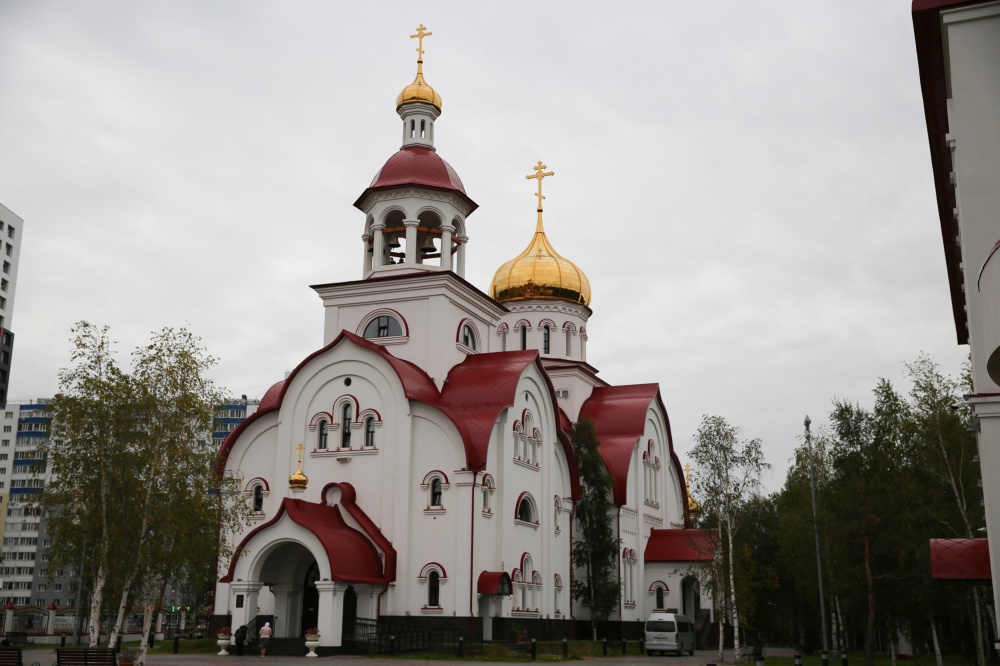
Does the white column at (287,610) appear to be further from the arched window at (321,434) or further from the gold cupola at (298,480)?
the arched window at (321,434)

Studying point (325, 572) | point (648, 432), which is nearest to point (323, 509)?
point (325, 572)

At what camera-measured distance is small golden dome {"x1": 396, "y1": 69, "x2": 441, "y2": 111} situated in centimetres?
3731

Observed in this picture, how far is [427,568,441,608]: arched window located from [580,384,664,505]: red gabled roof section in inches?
431

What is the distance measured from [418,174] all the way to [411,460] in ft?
33.7

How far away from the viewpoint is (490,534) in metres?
31.2

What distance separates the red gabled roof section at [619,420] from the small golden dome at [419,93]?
13.6m

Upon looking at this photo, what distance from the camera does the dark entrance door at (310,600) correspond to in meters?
31.3

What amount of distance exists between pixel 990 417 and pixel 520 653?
58.5ft

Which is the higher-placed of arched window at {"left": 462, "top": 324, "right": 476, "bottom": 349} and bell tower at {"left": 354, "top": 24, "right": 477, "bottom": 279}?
bell tower at {"left": 354, "top": 24, "right": 477, "bottom": 279}

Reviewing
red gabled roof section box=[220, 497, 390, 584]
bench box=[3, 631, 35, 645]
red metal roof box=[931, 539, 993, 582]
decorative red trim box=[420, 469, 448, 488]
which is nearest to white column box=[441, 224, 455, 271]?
decorative red trim box=[420, 469, 448, 488]

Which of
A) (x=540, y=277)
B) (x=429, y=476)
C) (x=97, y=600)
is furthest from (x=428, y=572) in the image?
(x=540, y=277)

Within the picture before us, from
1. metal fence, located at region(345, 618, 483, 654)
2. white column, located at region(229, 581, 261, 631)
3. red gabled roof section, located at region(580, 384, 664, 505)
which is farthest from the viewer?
red gabled roof section, located at region(580, 384, 664, 505)

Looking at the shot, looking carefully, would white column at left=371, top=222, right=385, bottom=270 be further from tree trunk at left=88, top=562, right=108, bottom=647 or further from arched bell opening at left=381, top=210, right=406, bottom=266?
tree trunk at left=88, top=562, right=108, bottom=647

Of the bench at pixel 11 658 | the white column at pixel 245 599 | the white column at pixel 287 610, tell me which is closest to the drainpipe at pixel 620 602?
the white column at pixel 287 610
